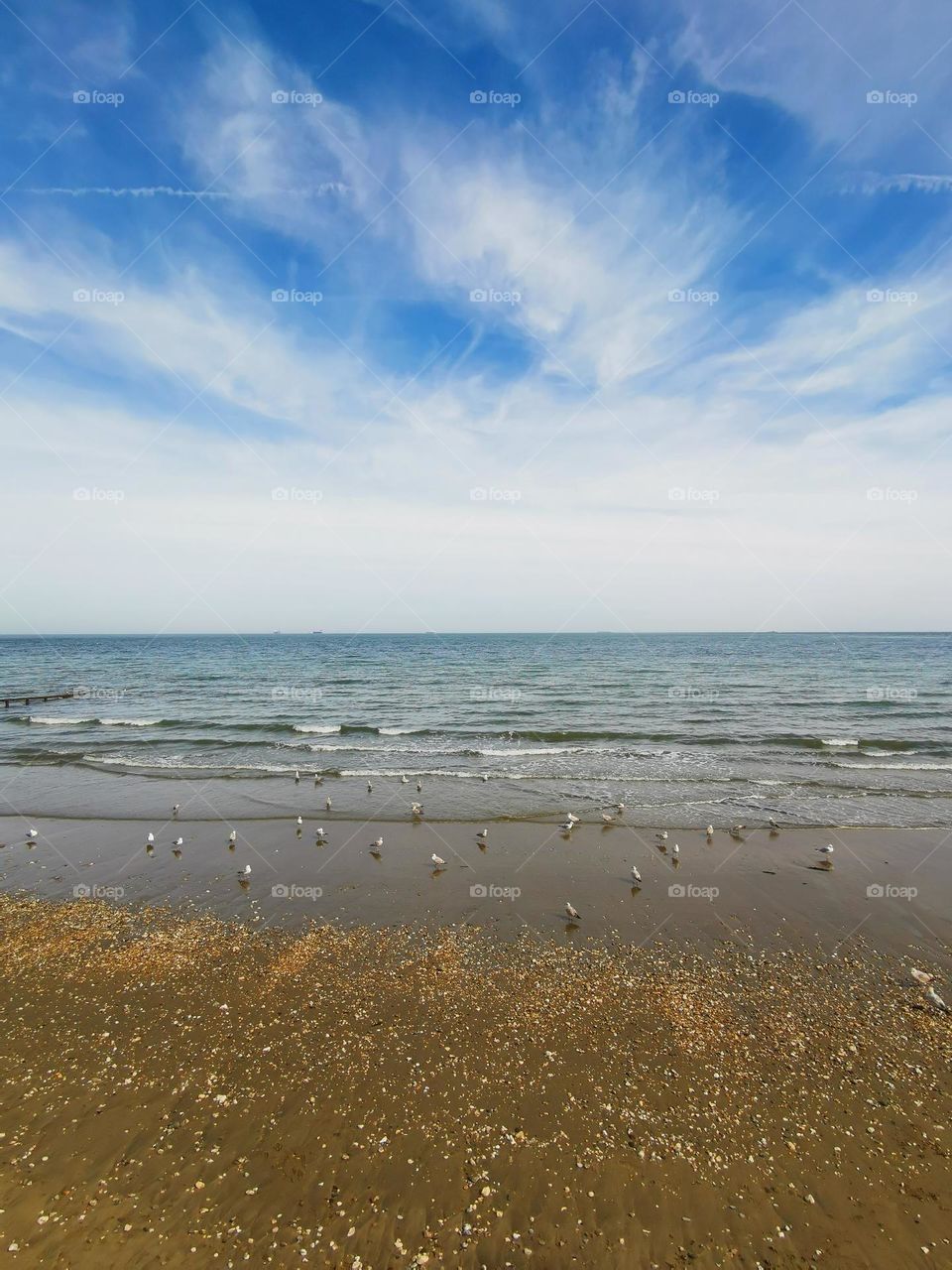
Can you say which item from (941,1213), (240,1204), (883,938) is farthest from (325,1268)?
(883,938)

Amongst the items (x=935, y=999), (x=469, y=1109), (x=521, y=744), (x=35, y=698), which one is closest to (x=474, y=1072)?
(x=469, y=1109)

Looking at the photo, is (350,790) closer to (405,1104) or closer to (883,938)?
(405,1104)

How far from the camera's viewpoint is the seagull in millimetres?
9516

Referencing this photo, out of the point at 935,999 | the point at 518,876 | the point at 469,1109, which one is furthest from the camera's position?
the point at 518,876

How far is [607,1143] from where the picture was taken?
6.93 m

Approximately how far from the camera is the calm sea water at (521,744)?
70.7ft

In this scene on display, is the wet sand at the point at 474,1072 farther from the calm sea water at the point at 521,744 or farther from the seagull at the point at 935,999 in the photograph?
the calm sea water at the point at 521,744

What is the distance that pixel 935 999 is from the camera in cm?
962

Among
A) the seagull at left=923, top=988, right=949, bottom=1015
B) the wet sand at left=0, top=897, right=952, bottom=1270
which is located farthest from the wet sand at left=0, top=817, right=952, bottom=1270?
the seagull at left=923, top=988, right=949, bottom=1015

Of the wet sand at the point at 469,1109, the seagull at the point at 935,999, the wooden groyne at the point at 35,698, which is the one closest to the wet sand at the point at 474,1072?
the wet sand at the point at 469,1109

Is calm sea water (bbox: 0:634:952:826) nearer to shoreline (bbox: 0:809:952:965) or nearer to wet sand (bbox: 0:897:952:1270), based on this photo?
shoreline (bbox: 0:809:952:965)

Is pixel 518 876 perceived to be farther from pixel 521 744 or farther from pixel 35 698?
pixel 35 698

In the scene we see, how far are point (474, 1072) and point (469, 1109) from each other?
25.2 inches

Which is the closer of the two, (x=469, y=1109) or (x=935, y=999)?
(x=469, y=1109)
